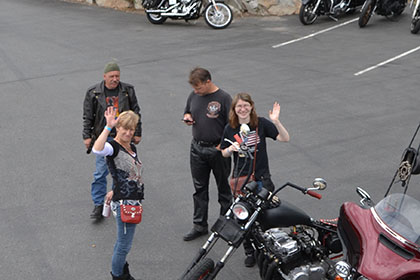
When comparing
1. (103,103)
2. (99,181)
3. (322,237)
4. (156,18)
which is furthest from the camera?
(156,18)

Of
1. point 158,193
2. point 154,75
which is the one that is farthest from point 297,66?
point 158,193

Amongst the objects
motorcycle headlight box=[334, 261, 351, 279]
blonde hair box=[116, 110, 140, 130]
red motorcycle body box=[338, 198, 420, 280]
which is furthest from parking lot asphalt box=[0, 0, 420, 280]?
blonde hair box=[116, 110, 140, 130]

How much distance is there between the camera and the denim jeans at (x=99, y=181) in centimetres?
583

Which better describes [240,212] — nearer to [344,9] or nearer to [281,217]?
[281,217]

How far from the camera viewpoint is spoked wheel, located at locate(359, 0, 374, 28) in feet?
47.5

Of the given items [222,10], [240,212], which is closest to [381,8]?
[222,10]

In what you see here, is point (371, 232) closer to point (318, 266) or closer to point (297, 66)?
point (318, 266)

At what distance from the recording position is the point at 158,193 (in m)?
6.46

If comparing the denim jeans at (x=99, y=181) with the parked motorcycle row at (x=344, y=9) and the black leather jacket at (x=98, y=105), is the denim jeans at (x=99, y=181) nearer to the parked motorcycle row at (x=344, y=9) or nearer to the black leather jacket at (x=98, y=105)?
the black leather jacket at (x=98, y=105)

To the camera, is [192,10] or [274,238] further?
[192,10]

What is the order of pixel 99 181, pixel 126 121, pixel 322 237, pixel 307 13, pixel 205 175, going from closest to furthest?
pixel 126 121 < pixel 322 237 < pixel 205 175 < pixel 99 181 < pixel 307 13

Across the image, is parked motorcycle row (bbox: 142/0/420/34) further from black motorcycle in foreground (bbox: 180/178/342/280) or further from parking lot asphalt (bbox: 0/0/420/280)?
black motorcycle in foreground (bbox: 180/178/342/280)

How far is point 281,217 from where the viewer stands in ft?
13.8

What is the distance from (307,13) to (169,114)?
790 centimetres
